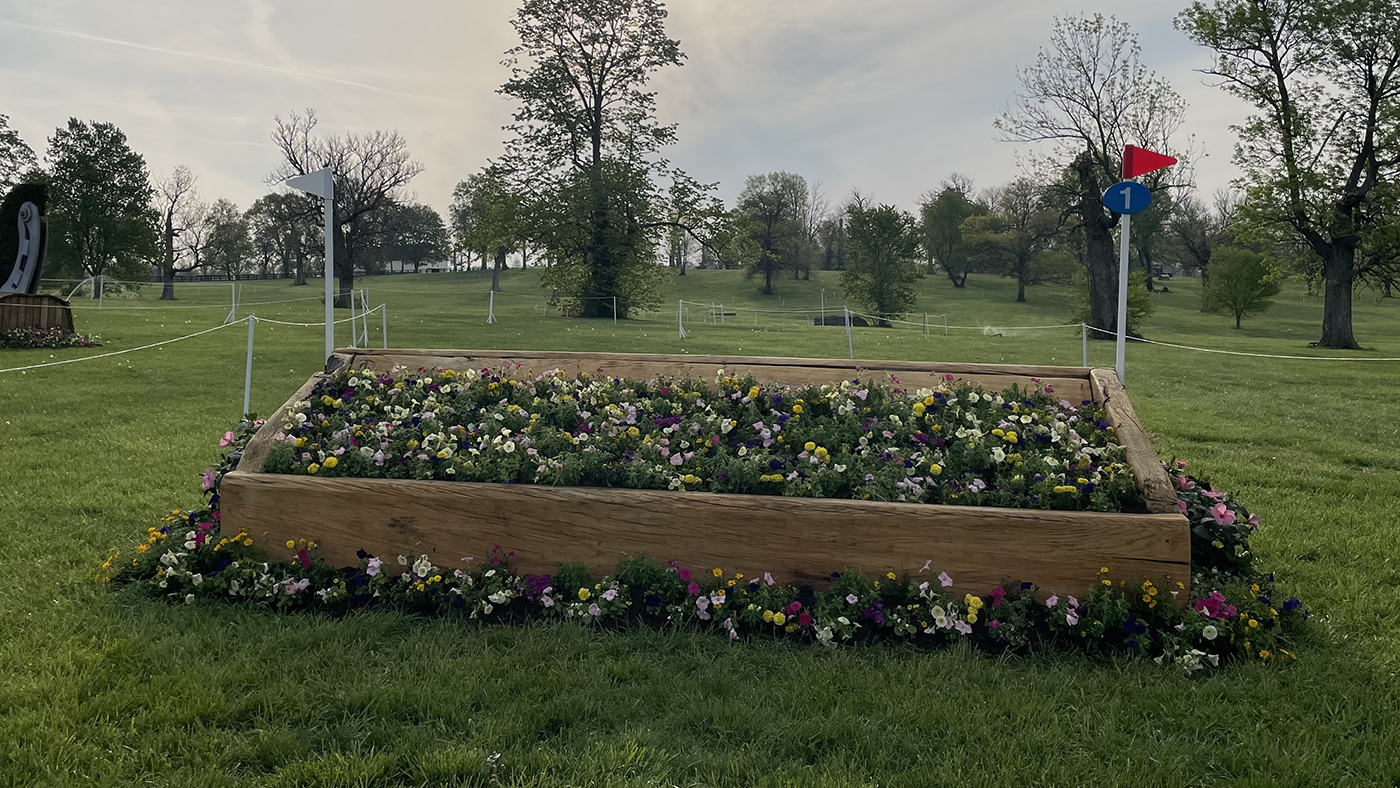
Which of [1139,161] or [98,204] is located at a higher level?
[98,204]

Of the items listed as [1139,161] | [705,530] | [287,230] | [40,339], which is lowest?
[705,530]

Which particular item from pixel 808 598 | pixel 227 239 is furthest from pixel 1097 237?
pixel 227 239

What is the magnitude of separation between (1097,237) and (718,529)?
22333 mm

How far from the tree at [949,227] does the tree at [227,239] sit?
141ft

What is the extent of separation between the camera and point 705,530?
10.4ft

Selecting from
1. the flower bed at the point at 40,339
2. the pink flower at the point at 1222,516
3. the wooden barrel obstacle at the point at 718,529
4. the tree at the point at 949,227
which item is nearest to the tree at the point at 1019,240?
the tree at the point at 949,227

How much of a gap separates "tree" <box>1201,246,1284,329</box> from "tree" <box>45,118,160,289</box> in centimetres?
4442

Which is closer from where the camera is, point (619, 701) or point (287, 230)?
point (619, 701)

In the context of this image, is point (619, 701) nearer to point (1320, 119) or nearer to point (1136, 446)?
point (1136, 446)

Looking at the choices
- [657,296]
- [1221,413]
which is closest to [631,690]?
[1221,413]

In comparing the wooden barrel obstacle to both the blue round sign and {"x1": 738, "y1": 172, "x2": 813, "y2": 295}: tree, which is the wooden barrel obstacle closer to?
the blue round sign

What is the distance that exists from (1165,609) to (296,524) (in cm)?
340

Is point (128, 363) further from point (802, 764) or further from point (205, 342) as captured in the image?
point (802, 764)

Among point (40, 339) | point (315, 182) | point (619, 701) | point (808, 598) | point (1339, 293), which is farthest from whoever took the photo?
point (1339, 293)
